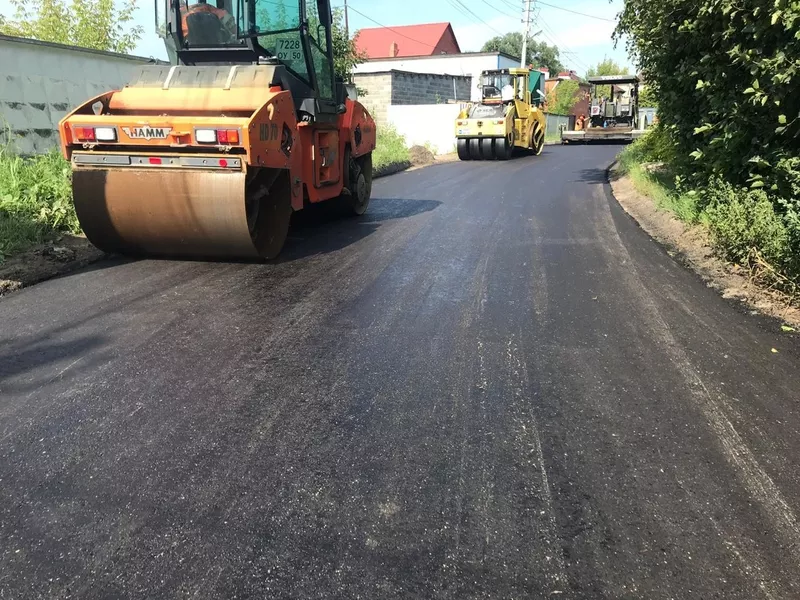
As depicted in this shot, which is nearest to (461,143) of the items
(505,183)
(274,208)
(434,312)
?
(505,183)

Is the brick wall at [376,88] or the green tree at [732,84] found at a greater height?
the brick wall at [376,88]

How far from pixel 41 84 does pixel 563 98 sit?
144ft

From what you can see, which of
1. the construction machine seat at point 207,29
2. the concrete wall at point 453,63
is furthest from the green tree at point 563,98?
the construction machine seat at point 207,29

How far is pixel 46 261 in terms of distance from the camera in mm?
5910

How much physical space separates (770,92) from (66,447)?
18.9 ft

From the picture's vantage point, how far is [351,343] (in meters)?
4.18

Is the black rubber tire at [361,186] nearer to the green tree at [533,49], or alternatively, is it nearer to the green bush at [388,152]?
the green bush at [388,152]

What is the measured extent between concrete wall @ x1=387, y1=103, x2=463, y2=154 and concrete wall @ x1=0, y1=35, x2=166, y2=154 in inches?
642

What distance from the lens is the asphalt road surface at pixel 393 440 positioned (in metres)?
2.19

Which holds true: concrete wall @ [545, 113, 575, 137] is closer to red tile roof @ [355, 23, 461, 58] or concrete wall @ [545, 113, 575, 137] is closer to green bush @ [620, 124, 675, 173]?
red tile roof @ [355, 23, 461, 58]

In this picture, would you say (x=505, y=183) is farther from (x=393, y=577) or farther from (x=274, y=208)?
(x=393, y=577)

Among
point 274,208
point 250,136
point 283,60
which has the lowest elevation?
point 274,208

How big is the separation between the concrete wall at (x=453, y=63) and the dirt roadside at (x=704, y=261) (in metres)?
31.8

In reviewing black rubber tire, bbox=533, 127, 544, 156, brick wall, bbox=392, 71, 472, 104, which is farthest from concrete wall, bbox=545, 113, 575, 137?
black rubber tire, bbox=533, 127, 544, 156
